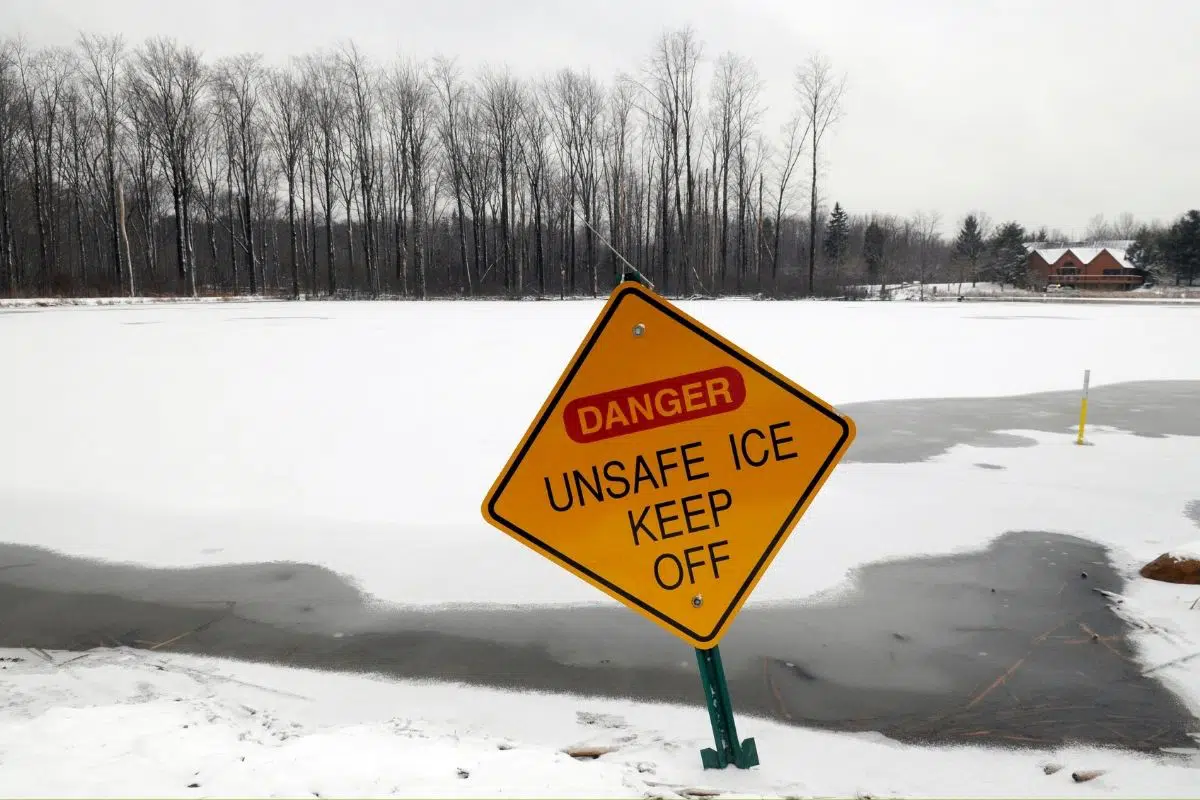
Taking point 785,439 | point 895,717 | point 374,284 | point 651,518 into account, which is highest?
point 374,284

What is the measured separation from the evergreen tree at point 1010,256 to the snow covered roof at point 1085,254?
3.02 m

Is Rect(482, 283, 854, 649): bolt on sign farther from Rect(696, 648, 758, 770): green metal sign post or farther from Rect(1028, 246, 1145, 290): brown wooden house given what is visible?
Rect(1028, 246, 1145, 290): brown wooden house

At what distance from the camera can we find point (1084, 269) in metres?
90.4

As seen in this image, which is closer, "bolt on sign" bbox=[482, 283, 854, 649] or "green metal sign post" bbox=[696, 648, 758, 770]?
"bolt on sign" bbox=[482, 283, 854, 649]

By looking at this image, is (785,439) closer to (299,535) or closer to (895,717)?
(895,717)

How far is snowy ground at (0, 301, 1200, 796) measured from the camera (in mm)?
3148

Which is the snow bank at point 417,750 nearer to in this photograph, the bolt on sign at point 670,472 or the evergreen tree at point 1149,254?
the bolt on sign at point 670,472

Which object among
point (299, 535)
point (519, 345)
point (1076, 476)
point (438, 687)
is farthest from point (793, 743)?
point (519, 345)

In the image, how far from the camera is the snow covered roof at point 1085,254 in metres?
89.1

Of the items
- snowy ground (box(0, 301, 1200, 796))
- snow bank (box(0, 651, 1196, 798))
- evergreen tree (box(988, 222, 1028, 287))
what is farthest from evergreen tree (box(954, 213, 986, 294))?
snow bank (box(0, 651, 1196, 798))

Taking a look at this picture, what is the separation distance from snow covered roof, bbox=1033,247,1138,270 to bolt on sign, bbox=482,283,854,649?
342ft

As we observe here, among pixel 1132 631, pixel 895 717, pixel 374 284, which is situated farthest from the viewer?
pixel 374 284

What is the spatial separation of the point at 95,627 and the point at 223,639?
902 millimetres

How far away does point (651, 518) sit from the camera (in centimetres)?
276
